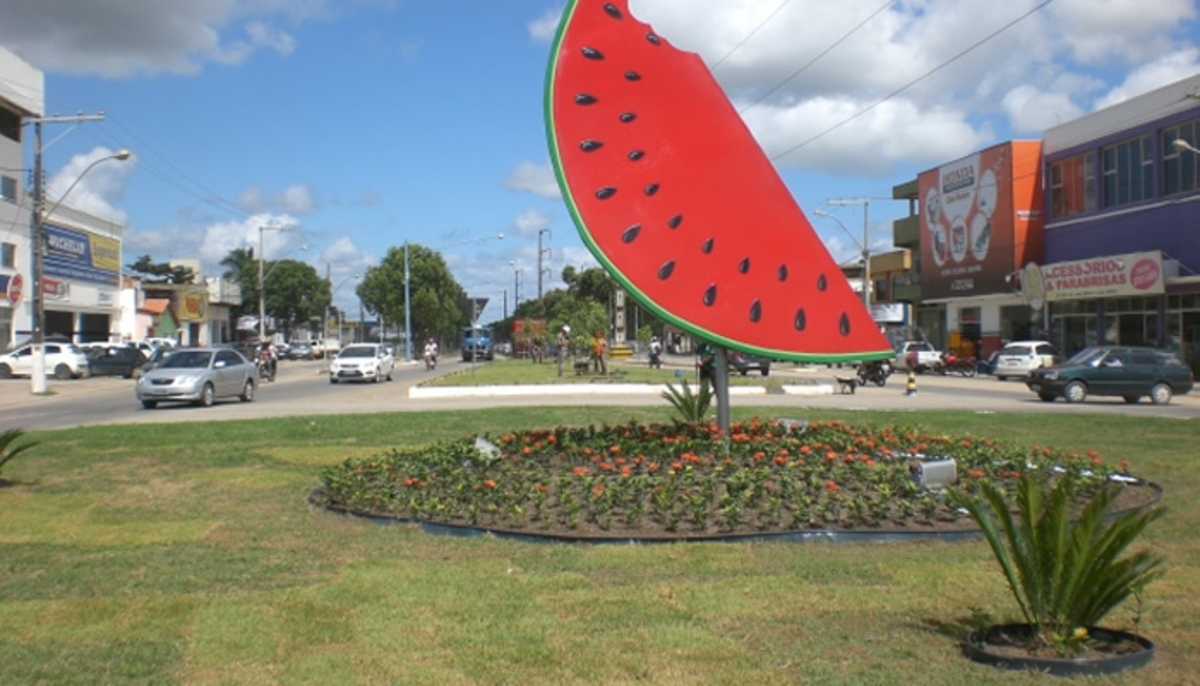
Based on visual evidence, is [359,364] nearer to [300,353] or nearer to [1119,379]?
[1119,379]

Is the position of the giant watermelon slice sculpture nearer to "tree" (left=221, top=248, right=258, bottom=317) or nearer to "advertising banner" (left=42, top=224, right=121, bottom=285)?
"advertising banner" (left=42, top=224, right=121, bottom=285)

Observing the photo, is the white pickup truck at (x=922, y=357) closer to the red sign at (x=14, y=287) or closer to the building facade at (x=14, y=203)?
the red sign at (x=14, y=287)

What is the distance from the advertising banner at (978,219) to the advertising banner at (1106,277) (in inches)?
143

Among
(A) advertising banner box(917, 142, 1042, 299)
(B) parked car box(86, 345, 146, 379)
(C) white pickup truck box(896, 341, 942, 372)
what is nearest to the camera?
(B) parked car box(86, 345, 146, 379)

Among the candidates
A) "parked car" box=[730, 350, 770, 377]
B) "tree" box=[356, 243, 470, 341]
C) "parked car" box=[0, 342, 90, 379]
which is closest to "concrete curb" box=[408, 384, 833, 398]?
"parked car" box=[730, 350, 770, 377]

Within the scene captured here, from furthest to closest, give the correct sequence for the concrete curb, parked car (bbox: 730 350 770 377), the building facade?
the building facade
parked car (bbox: 730 350 770 377)
the concrete curb

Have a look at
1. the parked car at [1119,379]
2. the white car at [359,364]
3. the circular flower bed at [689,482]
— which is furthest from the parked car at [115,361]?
the circular flower bed at [689,482]

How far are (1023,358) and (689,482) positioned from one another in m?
40.1

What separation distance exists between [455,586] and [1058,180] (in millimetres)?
49946

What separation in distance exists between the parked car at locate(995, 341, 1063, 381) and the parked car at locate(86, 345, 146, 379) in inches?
1467

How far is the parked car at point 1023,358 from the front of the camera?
45031mm

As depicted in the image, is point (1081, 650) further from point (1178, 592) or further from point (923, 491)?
point (923, 491)

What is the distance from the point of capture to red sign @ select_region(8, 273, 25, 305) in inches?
1996

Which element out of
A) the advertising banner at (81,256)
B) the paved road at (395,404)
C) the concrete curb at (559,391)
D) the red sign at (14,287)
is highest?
the advertising banner at (81,256)
